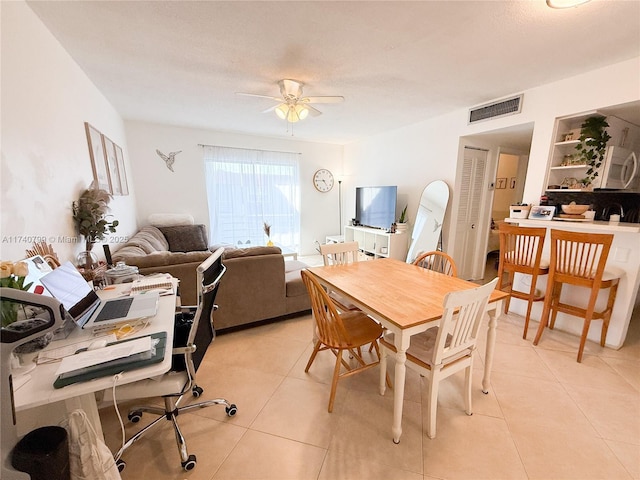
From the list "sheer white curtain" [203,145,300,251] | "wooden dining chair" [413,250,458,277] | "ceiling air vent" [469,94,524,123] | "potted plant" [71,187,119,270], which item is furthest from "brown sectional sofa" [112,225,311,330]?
"ceiling air vent" [469,94,524,123]

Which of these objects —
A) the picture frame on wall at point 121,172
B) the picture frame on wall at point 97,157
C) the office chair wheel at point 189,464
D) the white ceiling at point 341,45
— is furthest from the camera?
the picture frame on wall at point 121,172

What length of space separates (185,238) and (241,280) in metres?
2.16

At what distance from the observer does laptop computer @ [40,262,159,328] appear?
1133 mm

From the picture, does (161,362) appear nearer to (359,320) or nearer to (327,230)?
(359,320)

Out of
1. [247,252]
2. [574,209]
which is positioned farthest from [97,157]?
[574,209]

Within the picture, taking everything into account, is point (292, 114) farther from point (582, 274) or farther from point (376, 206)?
point (582, 274)

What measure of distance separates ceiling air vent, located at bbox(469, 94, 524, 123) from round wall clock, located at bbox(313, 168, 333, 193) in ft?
9.58

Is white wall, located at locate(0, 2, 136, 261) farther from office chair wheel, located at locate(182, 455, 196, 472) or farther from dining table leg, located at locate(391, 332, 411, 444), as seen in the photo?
dining table leg, located at locate(391, 332, 411, 444)

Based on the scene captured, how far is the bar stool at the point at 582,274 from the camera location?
1.90 meters

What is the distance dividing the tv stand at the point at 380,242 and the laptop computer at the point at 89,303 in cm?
309

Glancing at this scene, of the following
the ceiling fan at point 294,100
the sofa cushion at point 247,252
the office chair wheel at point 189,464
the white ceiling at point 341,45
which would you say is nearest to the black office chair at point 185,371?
the office chair wheel at point 189,464

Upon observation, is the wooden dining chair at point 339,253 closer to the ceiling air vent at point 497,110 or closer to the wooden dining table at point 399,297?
the wooden dining table at point 399,297

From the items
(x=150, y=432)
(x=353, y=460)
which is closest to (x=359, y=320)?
(x=353, y=460)

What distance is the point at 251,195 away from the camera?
4.76 metres
